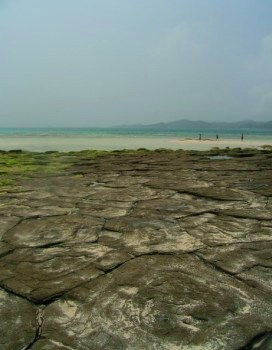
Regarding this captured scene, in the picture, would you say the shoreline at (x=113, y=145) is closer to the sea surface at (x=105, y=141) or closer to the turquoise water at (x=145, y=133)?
the sea surface at (x=105, y=141)

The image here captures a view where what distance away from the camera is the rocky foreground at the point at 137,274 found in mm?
2465

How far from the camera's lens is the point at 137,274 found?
3342 millimetres

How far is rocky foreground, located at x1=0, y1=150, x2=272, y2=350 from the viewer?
2.46 metres

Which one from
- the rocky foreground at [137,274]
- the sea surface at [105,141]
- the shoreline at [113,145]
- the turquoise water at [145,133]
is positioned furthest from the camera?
the turquoise water at [145,133]

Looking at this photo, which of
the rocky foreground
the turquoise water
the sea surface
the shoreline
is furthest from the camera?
the turquoise water

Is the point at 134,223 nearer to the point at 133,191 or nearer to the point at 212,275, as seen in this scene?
the point at 212,275

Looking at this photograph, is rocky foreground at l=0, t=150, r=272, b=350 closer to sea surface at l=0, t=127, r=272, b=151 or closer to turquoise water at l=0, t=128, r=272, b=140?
sea surface at l=0, t=127, r=272, b=151

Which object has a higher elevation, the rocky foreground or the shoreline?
the rocky foreground

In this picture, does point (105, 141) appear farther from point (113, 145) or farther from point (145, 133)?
point (145, 133)

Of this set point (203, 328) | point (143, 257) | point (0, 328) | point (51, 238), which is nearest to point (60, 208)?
point (51, 238)

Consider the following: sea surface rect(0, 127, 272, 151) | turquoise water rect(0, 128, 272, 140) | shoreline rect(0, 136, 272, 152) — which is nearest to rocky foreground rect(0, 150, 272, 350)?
shoreline rect(0, 136, 272, 152)

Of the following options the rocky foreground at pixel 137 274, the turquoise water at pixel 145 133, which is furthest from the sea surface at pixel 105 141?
the rocky foreground at pixel 137 274

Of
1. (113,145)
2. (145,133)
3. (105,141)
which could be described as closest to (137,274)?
(113,145)

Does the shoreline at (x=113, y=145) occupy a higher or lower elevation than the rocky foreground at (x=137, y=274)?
lower
